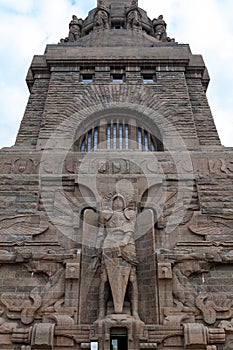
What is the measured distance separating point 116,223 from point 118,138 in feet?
20.2

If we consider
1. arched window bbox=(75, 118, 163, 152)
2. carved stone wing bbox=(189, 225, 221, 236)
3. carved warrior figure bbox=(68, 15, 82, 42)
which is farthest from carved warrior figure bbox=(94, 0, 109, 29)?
carved stone wing bbox=(189, 225, 221, 236)

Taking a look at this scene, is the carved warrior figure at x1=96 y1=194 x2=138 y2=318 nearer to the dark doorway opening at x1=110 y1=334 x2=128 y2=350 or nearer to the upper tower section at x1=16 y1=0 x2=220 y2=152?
the dark doorway opening at x1=110 y1=334 x2=128 y2=350

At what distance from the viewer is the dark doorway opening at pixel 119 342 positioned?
898 cm

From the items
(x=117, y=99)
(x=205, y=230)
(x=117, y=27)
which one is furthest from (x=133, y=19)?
(x=205, y=230)

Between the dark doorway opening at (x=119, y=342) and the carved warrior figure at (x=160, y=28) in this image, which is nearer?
the dark doorway opening at (x=119, y=342)

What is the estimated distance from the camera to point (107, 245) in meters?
10.0

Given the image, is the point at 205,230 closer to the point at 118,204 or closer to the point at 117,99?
the point at 118,204

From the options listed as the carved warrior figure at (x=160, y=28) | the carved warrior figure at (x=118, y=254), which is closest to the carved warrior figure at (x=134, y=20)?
the carved warrior figure at (x=160, y=28)

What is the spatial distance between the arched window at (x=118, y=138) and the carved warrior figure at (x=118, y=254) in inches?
201

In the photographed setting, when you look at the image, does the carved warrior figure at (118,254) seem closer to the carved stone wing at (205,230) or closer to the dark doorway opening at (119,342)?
the dark doorway opening at (119,342)

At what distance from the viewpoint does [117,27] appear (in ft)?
82.2

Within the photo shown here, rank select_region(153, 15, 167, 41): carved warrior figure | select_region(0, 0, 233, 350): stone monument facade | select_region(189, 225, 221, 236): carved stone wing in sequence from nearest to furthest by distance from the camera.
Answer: select_region(0, 0, 233, 350): stone monument facade < select_region(189, 225, 221, 236): carved stone wing < select_region(153, 15, 167, 41): carved warrior figure

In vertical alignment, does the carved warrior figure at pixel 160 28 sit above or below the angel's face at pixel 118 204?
above

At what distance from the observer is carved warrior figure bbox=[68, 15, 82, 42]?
24.6 m
